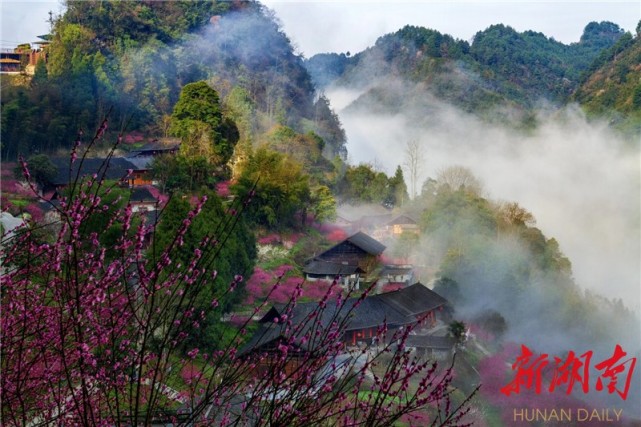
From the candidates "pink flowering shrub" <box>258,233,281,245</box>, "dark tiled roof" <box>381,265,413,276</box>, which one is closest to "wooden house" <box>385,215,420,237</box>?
"dark tiled roof" <box>381,265,413,276</box>

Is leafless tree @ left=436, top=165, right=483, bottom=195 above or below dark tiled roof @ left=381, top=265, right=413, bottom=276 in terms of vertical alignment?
above

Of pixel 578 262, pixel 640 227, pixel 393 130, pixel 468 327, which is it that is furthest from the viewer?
pixel 393 130

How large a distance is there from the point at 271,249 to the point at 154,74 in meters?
9.72

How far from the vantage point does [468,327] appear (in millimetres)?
15539

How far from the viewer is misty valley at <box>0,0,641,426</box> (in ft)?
7.54

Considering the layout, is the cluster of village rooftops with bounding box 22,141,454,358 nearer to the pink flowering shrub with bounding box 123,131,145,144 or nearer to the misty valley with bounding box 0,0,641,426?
the misty valley with bounding box 0,0,641,426

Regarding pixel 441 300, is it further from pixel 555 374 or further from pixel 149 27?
pixel 149 27

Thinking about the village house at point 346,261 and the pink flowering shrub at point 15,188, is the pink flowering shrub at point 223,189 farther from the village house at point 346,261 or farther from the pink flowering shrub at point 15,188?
the pink flowering shrub at point 15,188

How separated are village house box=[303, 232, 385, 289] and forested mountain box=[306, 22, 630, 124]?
2970 cm

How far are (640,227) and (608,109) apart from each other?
10.2 meters

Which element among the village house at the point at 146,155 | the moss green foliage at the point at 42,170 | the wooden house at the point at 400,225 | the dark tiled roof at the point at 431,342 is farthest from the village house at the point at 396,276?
the moss green foliage at the point at 42,170

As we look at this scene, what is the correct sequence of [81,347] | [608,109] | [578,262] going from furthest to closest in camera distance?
[608,109]
[578,262]
[81,347]

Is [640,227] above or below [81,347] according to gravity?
below

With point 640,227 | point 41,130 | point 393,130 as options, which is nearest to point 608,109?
point 640,227
